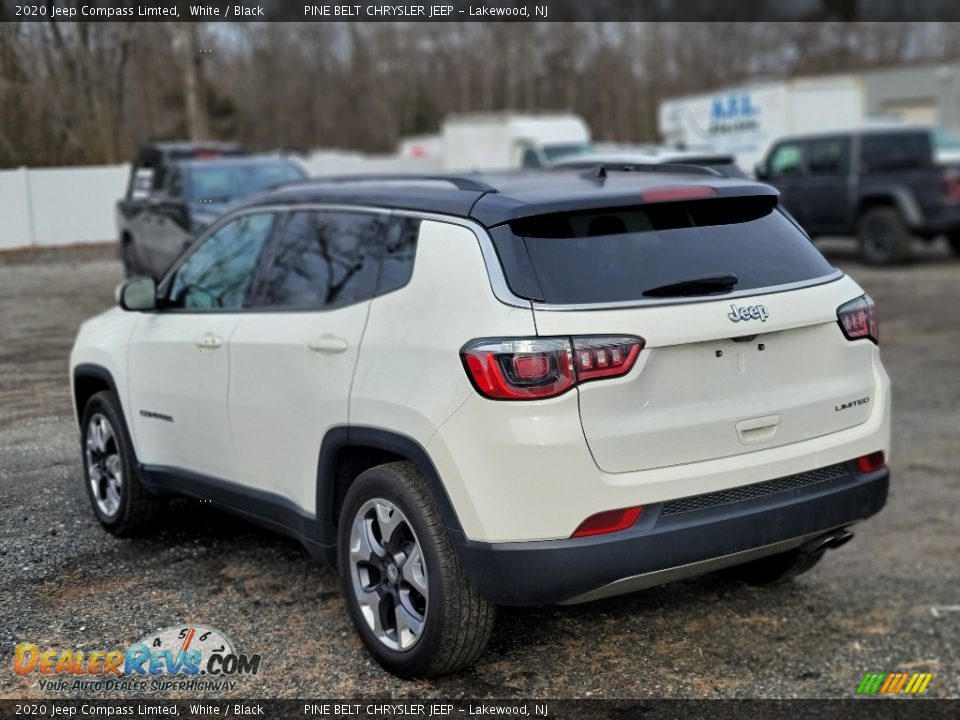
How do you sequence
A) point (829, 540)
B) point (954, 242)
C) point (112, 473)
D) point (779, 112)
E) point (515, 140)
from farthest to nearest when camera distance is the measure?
1. point (515, 140)
2. point (779, 112)
3. point (954, 242)
4. point (112, 473)
5. point (829, 540)

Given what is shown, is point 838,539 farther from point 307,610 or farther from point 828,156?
point 828,156

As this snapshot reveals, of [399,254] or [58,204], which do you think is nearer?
[399,254]

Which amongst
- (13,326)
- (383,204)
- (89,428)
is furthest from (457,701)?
(13,326)

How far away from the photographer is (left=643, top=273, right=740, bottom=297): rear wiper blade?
3854mm

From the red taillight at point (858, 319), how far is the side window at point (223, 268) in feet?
7.99

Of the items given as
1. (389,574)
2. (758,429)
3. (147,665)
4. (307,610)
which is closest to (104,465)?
(307,610)

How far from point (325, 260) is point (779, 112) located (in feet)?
84.5

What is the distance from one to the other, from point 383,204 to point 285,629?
1.74 meters

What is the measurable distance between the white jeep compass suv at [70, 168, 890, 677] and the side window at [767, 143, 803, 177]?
1551 centimetres

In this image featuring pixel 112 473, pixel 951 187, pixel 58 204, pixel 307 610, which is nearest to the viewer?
pixel 307 610

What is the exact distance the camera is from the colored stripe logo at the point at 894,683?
4.81 metres

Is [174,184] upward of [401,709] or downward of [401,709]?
upward

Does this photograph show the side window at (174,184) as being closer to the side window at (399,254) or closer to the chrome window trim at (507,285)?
the chrome window trim at (507,285)

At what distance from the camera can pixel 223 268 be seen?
5.23 meters
